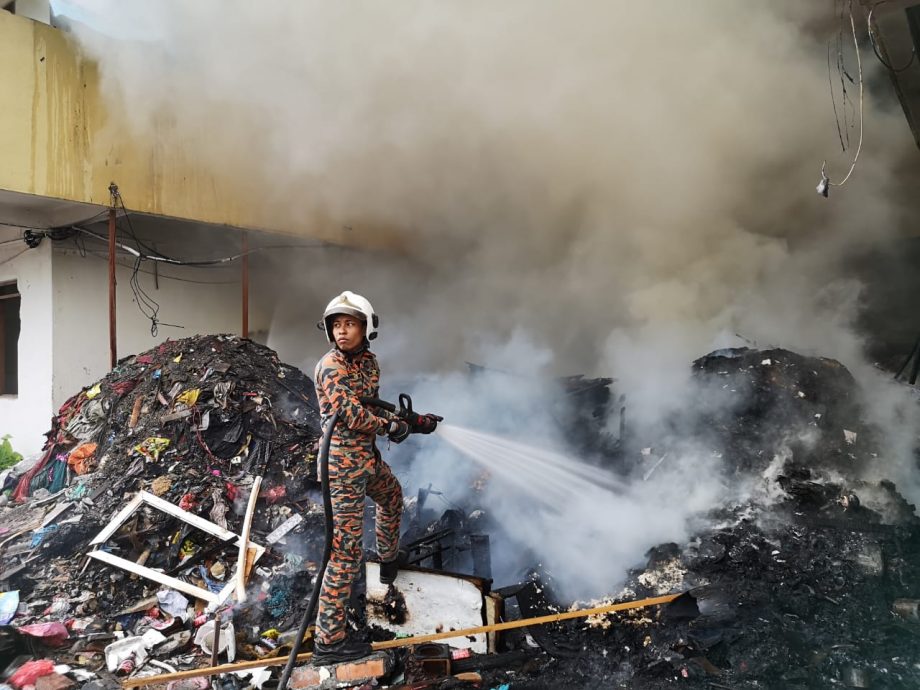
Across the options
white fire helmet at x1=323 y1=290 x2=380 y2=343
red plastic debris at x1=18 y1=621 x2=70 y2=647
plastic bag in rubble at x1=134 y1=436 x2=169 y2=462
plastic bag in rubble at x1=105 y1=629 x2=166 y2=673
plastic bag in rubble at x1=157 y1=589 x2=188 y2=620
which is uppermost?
plastic bag in rubble at x1=134 y1=436 x2=169 y2=462

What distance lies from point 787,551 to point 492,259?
6.75 m

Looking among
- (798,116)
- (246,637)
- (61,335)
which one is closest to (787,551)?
(246,637)

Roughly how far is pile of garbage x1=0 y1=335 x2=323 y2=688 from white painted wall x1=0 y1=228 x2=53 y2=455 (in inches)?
47.2

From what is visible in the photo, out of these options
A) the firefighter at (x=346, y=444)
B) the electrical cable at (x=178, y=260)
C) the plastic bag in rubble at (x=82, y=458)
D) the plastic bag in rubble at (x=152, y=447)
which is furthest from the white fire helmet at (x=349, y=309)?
the electrical cable at (x=178, y=260)

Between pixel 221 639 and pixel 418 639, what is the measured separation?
4.30 feet

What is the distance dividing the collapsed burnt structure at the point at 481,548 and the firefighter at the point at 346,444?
1.57 feet

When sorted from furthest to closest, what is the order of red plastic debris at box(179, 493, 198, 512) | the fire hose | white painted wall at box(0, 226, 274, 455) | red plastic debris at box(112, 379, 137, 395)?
white painted wall at box(0, 226, 274, 455), red plastic debris at box(112, 379, 137, 395), red plastic debris at box(179, 493, 198, 512), the fire hose

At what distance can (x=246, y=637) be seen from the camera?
384cm

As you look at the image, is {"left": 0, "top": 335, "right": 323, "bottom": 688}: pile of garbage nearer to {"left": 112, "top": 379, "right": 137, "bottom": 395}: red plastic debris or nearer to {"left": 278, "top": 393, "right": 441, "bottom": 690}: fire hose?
{"left": 112, "top": 379, "right": 137, "bottom": 395}: red plastic debris

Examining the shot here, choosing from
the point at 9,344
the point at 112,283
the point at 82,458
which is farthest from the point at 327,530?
the point at 9,344

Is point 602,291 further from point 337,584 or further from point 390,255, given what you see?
point 337,584

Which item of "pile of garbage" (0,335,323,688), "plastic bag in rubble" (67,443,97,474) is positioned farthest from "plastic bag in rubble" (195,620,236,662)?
"plastic bag in rubble" (67,443,97,474)

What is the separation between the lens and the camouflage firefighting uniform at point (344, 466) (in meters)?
3.31

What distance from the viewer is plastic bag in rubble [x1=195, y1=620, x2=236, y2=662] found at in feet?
12.0
